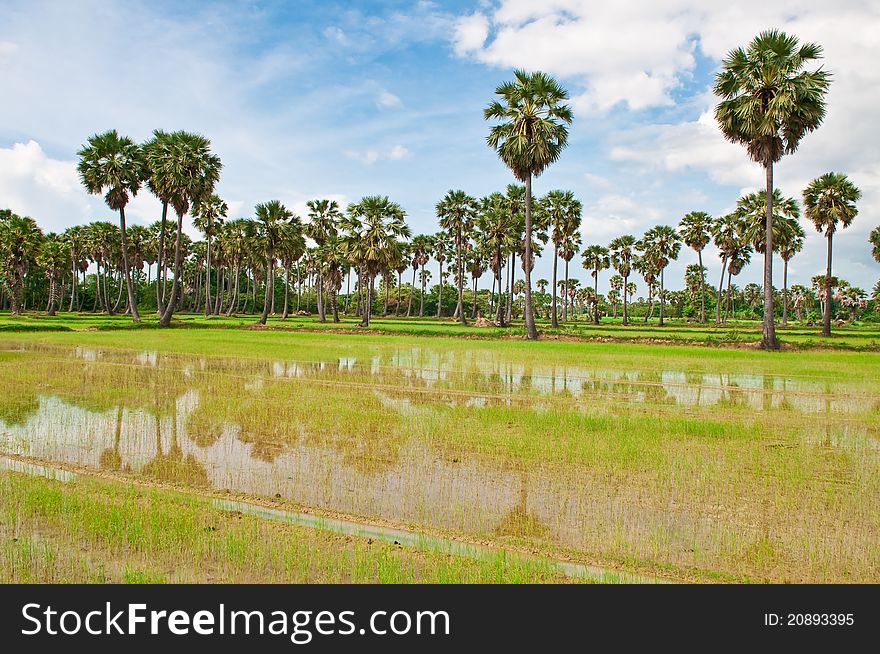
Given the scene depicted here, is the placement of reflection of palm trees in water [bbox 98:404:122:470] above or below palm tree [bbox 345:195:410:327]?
below

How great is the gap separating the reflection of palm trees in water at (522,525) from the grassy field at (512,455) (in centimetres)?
4

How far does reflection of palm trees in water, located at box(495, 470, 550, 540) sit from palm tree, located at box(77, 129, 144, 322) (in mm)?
59461

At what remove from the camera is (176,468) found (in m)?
9.36

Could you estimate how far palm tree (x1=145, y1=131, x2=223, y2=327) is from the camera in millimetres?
57562

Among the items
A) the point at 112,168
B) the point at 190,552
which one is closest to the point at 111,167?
the point at 112,168

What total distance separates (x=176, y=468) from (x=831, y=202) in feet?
209

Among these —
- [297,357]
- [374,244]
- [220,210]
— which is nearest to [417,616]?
[297,357]

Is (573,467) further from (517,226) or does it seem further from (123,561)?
(517,226)

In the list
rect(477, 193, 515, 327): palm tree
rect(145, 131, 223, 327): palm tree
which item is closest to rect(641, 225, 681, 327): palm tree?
rect(477, 193, 515, 327): palm tree

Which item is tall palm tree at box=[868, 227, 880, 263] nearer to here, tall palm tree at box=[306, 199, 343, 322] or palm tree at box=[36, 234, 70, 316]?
tall palm tree at box=[306, 199, 343, 322]

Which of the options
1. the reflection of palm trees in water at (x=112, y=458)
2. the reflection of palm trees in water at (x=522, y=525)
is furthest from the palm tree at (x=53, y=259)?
the reflection of palm trees in water at (x=522, y=525)

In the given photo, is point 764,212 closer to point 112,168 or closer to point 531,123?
point 531,123

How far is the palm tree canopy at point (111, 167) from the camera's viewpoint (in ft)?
188

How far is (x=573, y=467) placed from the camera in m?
9.48
